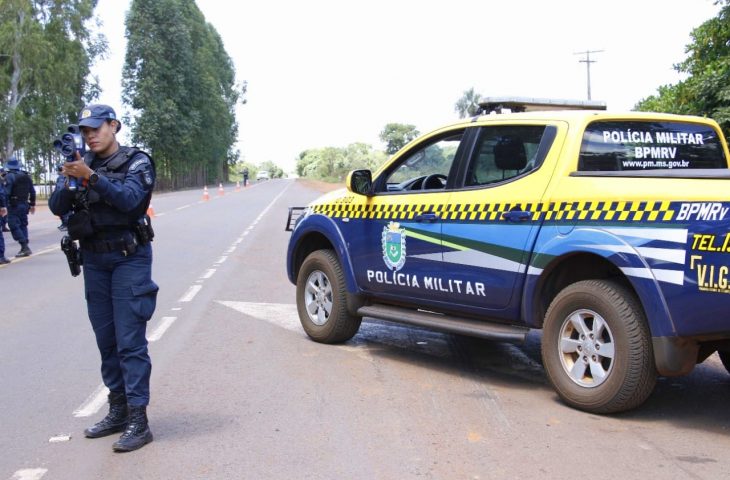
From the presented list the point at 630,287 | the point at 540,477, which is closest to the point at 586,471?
the point at 540,477

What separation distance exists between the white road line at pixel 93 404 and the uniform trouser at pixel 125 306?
0.79 meters

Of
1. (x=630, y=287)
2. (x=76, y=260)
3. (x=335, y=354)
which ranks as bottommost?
(x=335, y=354)

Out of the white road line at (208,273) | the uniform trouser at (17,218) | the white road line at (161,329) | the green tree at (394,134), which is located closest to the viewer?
the white road line at (161,329)

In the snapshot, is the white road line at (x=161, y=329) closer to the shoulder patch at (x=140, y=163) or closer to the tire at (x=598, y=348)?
the shoulder patch at (x=140, y=163)

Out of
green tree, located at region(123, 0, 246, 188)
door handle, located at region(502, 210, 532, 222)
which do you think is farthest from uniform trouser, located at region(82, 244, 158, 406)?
green tree, located at region(123, 0, 246, 188)

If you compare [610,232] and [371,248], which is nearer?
[610,232]

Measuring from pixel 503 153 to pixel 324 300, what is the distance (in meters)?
2.39

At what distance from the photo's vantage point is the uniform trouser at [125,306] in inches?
186

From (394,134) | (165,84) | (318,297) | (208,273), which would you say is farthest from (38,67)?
(394,134)

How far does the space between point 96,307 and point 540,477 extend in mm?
2745

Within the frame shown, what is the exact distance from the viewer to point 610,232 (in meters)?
5.11

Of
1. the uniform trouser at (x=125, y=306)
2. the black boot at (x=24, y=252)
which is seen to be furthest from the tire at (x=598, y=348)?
the black boot at (x=24, y=252)

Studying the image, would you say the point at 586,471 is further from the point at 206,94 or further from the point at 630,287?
the point at 206,94

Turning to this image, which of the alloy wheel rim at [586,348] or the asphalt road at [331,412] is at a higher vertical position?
the alloy wheel rim at [586,348]
